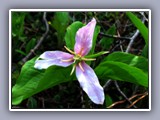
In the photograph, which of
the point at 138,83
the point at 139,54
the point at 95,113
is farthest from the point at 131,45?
the point at 95,113

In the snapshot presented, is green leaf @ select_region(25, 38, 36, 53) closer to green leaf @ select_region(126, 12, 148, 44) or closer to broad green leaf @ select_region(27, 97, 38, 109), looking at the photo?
broad green leaf @ select_region(27, 97, 38, 109)

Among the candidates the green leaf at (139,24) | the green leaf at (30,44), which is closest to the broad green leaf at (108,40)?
the green leaf at (139,24)

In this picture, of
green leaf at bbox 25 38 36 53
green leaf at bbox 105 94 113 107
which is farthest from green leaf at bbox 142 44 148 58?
green leaf at bbox 25 38 36 53

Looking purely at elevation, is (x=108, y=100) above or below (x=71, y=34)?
below

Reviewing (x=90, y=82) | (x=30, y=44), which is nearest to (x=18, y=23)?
(x=30, y=44)

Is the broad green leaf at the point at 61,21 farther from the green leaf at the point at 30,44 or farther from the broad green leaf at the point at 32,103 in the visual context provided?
the broad green leaf at the point at 32,103

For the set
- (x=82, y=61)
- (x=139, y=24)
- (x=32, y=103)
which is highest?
(x=139, y=24)

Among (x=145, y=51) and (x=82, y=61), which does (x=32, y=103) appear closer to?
(x=82, y=61)
